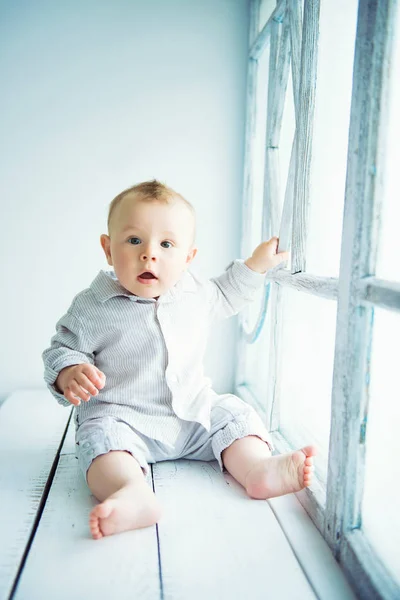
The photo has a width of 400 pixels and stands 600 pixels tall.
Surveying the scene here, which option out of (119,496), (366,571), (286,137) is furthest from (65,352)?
(286,137)

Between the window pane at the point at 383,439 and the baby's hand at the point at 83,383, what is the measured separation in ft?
1.54

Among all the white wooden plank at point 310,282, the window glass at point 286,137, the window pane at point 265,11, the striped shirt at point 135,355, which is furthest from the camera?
the window pane at point 265,11

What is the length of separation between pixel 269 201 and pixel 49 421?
82cm

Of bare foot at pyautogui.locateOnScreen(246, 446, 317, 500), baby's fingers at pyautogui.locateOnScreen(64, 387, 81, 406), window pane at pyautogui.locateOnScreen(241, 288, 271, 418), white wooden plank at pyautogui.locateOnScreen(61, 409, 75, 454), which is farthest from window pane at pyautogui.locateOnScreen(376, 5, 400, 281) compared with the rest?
white wooden plank at pyautogui.locateOnScreen(61, 409, 75, 454)

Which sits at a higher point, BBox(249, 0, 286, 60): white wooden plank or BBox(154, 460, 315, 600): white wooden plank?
BBox(249, 0, 286, 60): white wooden plank

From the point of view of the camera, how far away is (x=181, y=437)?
108cm

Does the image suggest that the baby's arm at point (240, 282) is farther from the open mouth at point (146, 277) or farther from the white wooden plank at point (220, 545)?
the white wooden plank at point (220, 545)

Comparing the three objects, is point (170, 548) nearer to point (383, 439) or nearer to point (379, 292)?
point (383, 439)

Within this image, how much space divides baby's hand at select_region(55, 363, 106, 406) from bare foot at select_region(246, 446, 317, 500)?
0.33 metres

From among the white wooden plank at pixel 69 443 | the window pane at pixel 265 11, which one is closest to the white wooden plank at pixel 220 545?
the white wooden plank at pixel 69 443

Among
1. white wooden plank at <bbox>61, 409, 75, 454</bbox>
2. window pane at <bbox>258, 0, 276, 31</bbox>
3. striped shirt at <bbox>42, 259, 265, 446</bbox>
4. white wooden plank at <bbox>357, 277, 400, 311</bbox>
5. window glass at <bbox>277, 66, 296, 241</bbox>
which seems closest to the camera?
white wooden plank at <bbox>357, 277, 400, 311</bbox>

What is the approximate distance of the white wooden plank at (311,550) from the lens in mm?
689

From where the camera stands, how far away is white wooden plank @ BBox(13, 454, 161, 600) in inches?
26.6

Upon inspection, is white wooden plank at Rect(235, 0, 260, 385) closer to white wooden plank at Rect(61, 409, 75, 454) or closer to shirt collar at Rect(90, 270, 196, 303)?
shirt collar at Rect(90, 270, 196, 303)
